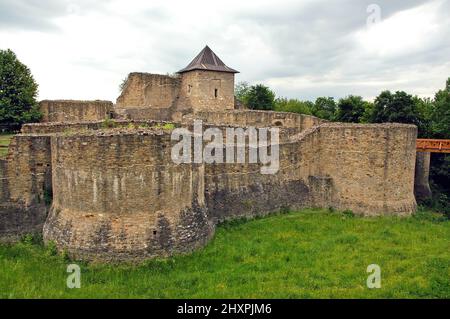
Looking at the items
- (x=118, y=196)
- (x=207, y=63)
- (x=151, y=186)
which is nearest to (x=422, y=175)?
(x=207, y=63)

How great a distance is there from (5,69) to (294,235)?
17.0 metres

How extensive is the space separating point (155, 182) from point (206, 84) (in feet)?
52.8

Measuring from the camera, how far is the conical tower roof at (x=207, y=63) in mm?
26703

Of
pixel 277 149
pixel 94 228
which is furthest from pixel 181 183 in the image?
pixel 277 149

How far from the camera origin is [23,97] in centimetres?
2139

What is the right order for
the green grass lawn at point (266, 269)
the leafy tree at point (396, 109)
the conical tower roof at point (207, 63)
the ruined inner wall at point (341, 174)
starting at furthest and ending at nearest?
the conical tower roof at point (207, 63)
the leafy tree at point (396, 109)
the ruined inner wall at point (341, 174)
the green grass lawn at point (266, 269)

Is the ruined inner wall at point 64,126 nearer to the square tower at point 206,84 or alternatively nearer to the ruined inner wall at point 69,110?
the ruined inner wall at point 69,110

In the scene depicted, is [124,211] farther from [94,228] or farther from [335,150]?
[335,150]

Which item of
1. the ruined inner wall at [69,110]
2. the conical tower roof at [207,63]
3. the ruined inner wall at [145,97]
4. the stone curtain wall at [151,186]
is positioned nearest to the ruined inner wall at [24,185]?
the stone curtain wall at [151,186]

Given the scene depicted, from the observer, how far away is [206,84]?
26.7 m

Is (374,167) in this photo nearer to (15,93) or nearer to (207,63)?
(207,63)

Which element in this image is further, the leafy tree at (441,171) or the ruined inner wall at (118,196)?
the leafy tree at (441,171)

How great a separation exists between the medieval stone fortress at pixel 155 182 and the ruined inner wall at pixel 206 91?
18.9 ft

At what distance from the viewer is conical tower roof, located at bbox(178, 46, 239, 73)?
87.6ft
